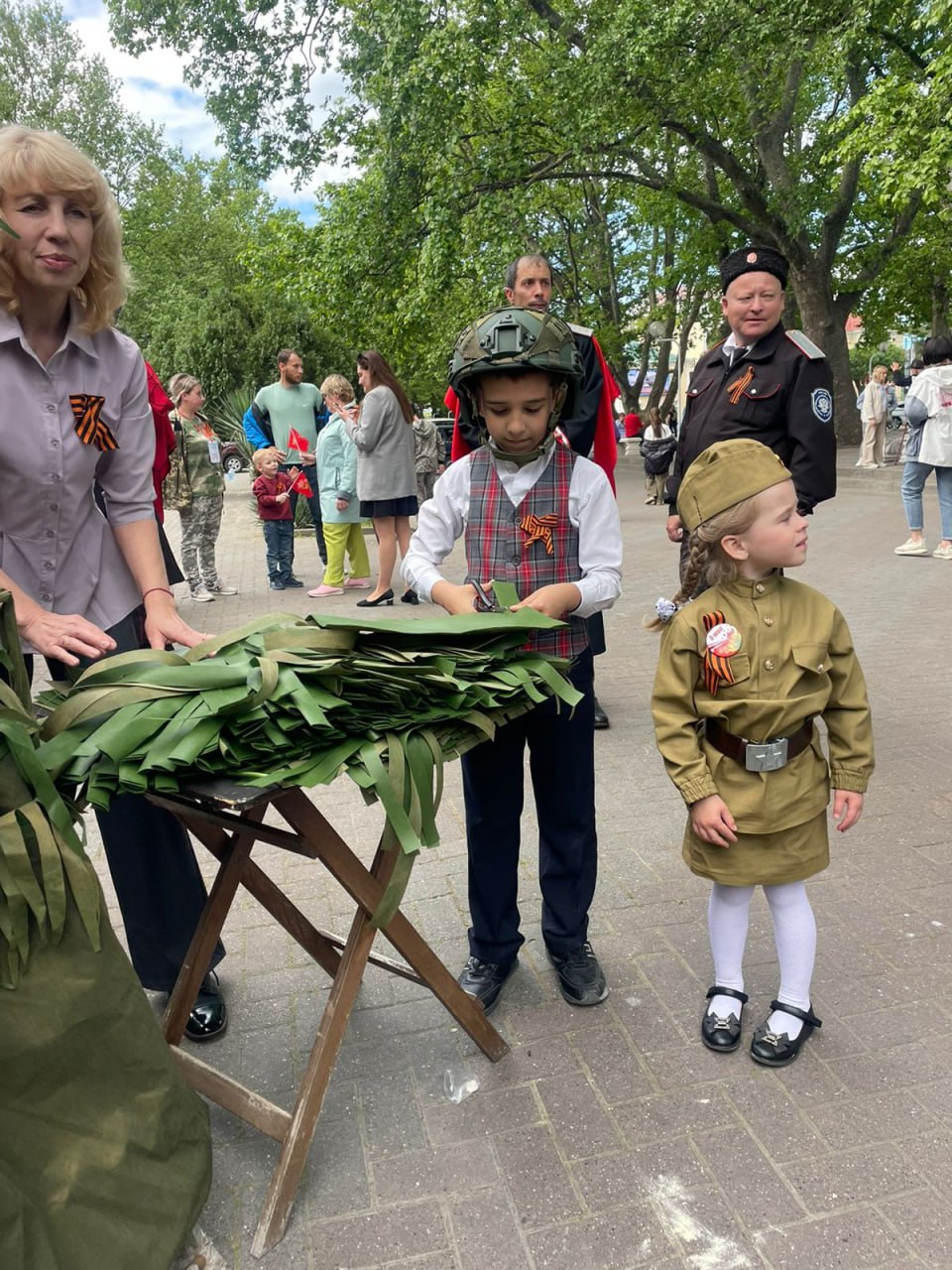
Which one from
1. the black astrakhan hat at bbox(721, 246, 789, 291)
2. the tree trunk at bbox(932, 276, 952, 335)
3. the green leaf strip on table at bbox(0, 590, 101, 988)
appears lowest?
the green leaf strip on table at bbox(0, 590, 101, 988)

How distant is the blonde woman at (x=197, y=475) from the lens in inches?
331

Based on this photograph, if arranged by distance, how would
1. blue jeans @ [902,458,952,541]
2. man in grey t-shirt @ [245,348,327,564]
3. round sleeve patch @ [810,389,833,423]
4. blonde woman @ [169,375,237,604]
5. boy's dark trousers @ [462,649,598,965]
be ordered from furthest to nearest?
man in grey t-shirt @ [245,348,327,564]
blue jeans @ [902,458,952,541]
blonde woman @ [169,375,237,604]
round sleeve patch @ [810,389,833,423]
boy's dark trousers @ [462,649,598,965]

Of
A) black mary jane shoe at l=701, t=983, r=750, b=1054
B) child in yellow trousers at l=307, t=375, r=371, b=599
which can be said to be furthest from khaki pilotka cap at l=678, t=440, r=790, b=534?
child in yellow trousers at l=307, t=375, r=371, b=599

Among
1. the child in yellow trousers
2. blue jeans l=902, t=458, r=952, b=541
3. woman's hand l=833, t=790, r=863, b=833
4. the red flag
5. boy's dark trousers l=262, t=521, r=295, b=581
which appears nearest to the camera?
woman's hand l=833, t=790, r=863, b=833

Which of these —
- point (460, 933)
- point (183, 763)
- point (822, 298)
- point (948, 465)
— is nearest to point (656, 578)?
point (948, 465)

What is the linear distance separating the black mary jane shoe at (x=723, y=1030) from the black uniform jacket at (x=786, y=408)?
5.94 feet

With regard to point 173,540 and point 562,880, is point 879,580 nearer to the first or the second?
point 562,880

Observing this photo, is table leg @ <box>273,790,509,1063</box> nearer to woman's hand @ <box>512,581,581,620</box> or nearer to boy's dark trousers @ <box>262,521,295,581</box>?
woman's hand @ <box>512,581,581,620</box>

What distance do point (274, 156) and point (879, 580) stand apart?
56.4 ft

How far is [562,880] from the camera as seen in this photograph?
8.49ft

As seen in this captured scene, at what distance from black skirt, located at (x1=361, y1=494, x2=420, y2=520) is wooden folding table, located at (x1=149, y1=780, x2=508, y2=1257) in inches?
222

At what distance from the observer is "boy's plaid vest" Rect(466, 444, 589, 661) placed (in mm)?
2371

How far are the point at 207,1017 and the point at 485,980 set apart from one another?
76 cm

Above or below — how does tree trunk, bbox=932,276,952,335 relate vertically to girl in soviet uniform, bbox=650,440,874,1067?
above
